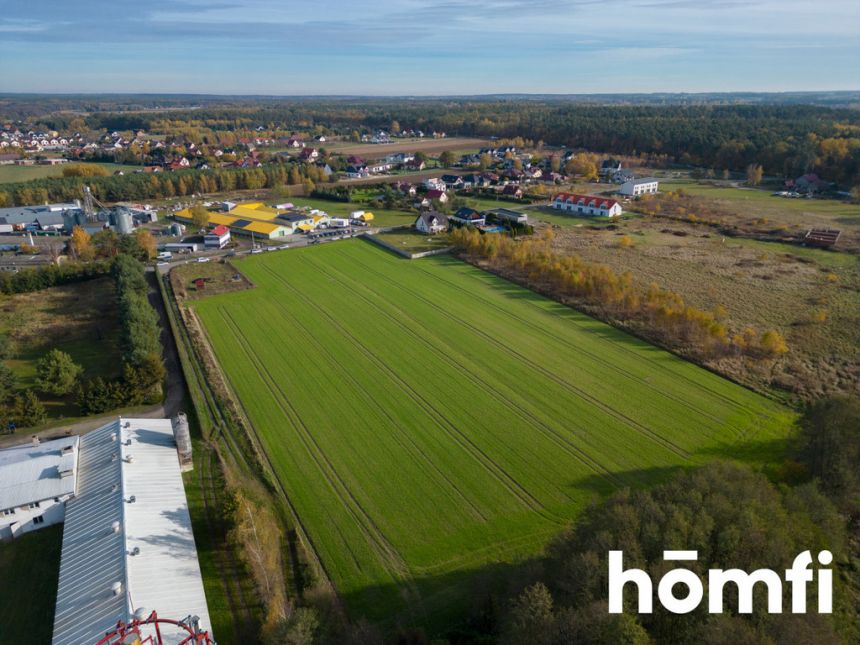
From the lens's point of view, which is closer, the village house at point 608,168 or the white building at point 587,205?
the white building at point 587,205

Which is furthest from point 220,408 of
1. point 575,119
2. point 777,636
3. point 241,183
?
point 575,119

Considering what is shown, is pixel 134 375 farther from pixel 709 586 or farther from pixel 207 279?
pixel 709 586

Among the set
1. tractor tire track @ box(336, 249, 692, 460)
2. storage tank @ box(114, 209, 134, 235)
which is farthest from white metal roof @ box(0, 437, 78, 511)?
storage tank @ box(114, 209, 134, 235)

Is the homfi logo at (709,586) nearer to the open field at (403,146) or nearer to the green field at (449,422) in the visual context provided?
the green field at (449,422)

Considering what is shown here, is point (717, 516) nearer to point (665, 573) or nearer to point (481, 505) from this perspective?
point (665, 573)

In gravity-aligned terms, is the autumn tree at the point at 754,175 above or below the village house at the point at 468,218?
above

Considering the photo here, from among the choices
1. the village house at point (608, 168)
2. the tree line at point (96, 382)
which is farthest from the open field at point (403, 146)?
the tree line at point (96, 382)
